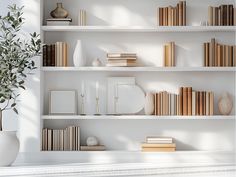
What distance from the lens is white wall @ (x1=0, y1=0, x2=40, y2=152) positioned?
4977mm

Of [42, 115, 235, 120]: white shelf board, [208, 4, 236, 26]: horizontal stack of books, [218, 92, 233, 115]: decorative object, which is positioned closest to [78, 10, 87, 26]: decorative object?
[42, 115, 235, 120]: white shelf board

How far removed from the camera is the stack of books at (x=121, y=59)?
5.04 metres

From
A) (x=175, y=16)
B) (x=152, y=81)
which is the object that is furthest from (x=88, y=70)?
(x=175, y=16)

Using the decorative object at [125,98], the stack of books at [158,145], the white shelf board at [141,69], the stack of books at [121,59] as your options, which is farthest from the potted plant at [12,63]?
the stack of books at [158,145]

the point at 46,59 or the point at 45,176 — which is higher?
the point at 46,59

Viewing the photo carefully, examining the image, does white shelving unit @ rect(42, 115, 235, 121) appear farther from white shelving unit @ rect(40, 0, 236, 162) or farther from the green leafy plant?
the green leafy plant

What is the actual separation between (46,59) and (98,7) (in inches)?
28.3

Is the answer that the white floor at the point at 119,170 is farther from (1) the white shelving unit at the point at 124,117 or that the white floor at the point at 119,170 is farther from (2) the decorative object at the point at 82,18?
(2) the decorative object at the point at 82,18

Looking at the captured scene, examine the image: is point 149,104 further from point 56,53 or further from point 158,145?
point 56,53

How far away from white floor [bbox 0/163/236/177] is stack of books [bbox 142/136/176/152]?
274mm

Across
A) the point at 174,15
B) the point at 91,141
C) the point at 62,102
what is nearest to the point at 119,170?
the point at 91,141

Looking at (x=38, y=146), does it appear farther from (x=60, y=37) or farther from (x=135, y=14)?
(x=135, y=14)

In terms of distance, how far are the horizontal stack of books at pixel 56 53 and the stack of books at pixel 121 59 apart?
0.41m

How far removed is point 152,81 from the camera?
5.23 meters
